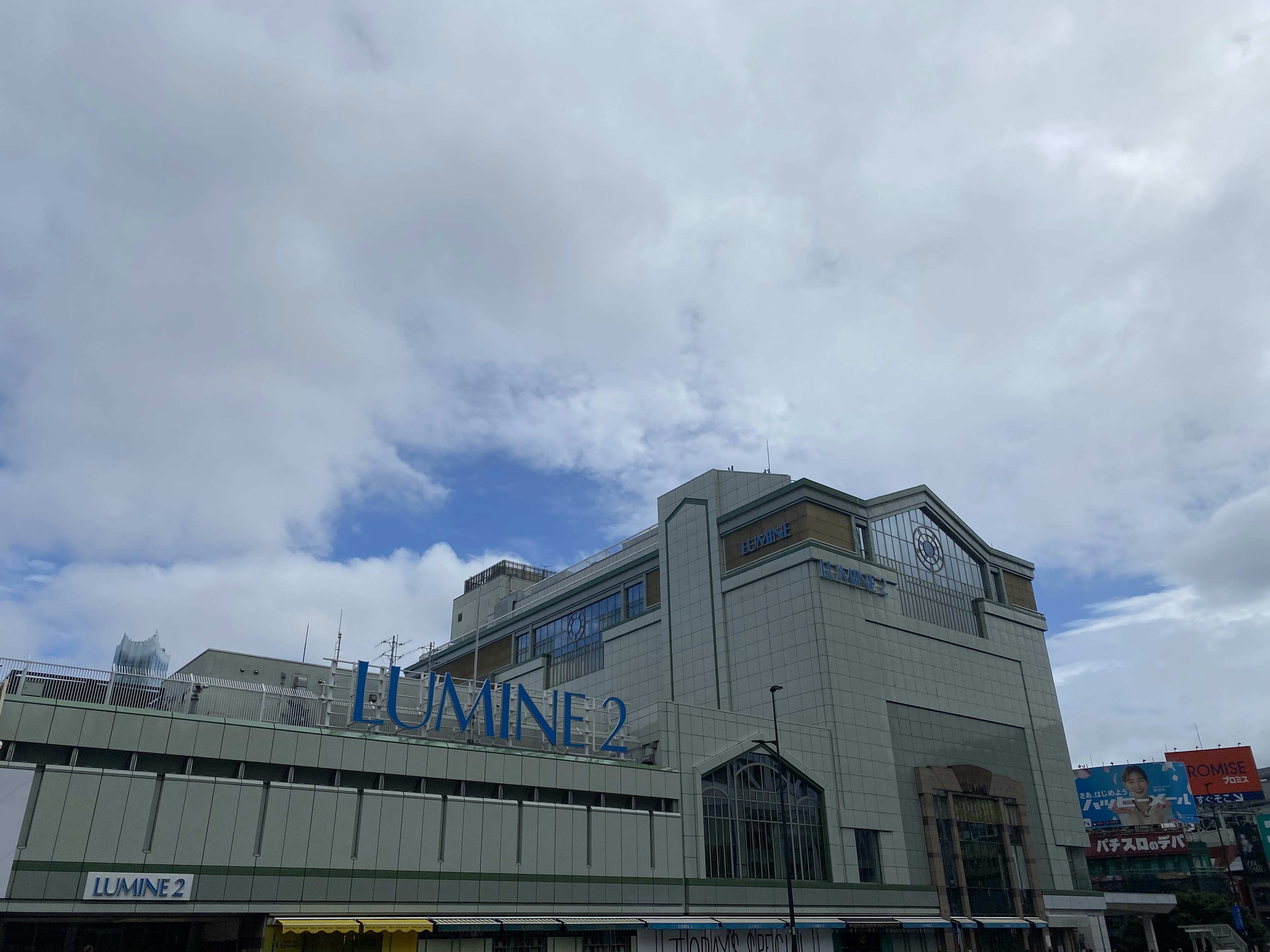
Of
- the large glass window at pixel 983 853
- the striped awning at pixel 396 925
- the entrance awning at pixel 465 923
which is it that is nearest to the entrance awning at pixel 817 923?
the large glass window at pixel 983 853

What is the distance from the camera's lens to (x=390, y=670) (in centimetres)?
4450

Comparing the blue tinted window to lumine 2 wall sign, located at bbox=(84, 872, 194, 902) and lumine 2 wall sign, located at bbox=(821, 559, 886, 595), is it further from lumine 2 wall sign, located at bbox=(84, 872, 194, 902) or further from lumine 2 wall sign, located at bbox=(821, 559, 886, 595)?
lumine 2 wall sign, located at bbox=(84, 872, 194, 902)

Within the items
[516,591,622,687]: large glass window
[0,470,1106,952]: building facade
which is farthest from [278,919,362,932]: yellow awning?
[516,591,622,687]: large glass window

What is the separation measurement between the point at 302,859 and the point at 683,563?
4086 cm

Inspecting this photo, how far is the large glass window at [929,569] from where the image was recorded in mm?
70500

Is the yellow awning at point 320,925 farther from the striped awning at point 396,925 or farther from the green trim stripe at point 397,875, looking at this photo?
the green trim stripe at point 397,875

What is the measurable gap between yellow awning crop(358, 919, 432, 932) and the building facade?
0.67ft

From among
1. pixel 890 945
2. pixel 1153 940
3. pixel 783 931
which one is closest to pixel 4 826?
pixel 783 931

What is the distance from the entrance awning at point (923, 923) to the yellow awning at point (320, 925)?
3354 cm

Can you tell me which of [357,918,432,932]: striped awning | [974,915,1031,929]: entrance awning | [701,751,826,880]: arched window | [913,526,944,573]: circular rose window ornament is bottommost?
[974,915,1031,929]: entrance awning

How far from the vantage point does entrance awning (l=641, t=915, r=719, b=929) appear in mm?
45844

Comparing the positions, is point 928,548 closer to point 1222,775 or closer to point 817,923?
point 817,923

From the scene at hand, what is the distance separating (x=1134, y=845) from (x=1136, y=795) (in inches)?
286

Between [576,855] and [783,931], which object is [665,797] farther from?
[783,931]
